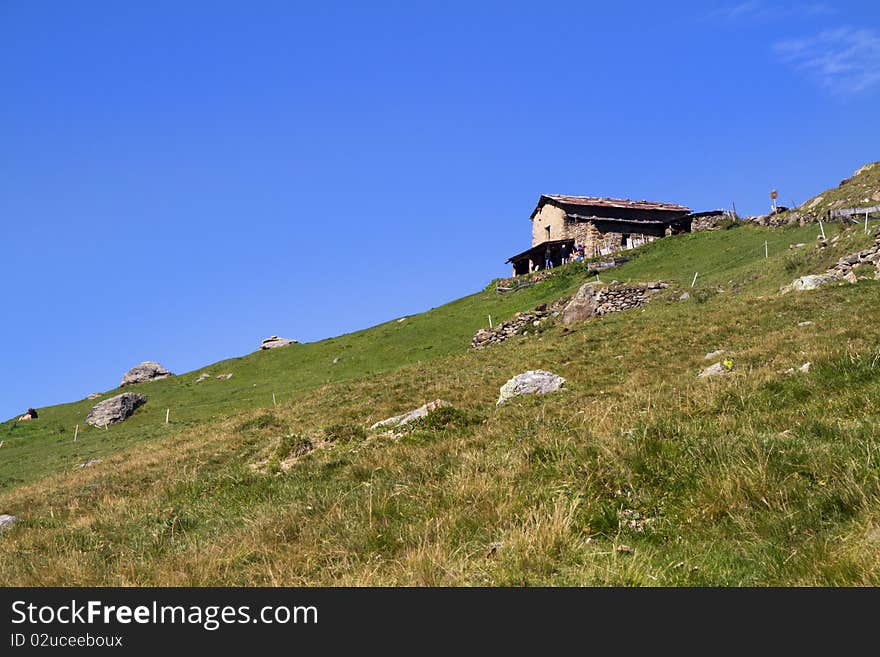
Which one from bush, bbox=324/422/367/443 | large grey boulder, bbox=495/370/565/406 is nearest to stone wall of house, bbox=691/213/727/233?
large grey boulder, bbox=495/370/565/406

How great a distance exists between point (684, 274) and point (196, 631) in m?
47.5

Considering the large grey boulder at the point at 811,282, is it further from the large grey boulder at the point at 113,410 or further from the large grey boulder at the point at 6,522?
the large grey boulder at the point at 113,410

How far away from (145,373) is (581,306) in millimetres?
53977

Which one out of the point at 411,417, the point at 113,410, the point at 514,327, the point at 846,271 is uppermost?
the point at 514,327

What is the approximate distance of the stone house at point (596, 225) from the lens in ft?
229

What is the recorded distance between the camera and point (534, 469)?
778 cm

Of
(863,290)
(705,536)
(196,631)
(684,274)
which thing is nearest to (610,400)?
(705,536)

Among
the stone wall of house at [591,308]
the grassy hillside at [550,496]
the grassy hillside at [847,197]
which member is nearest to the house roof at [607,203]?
the grassy hillside at [847,197]

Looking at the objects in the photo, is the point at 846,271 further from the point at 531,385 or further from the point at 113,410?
the point at 113,410

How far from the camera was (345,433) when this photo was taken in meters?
15.4

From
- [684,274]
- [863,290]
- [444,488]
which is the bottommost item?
[444,488]

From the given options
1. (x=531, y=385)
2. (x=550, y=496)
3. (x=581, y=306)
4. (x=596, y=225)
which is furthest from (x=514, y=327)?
(x=550, y=496)

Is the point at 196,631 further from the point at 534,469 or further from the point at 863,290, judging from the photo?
the point at 863,290

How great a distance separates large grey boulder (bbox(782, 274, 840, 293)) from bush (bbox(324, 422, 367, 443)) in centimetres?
2289
